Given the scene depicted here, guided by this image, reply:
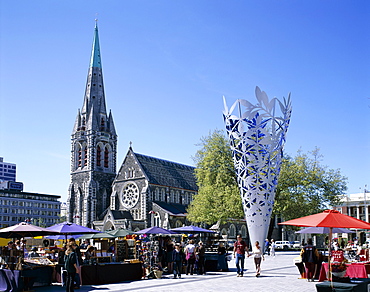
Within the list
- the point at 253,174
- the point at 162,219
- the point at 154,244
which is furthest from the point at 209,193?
the point at 154,244

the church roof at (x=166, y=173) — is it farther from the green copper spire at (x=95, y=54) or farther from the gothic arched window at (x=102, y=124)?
the green copper spire at (x=95, y=54)

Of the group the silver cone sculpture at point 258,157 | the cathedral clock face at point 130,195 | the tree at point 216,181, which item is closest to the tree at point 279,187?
the tree at point 216,181

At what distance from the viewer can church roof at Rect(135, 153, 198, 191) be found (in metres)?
67.1

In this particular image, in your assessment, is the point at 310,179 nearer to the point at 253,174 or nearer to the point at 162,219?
the point at 253,174

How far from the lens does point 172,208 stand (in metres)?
66.1

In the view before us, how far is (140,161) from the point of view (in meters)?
66.9

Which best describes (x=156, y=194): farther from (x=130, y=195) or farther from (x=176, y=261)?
(x=176, y=261)

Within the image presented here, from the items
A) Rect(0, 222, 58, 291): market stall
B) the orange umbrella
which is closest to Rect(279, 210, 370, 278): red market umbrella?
the orange umbrella

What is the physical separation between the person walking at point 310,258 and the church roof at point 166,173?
46.6 m

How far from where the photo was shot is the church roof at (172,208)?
6333cm

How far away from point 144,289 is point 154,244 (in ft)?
18.5

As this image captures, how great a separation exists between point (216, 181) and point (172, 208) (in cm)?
2185

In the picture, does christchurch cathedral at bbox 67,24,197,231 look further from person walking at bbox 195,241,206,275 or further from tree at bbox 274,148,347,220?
person walking at bbox 195,241,206,275

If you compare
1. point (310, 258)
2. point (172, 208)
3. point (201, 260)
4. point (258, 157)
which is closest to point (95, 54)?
point (172, 208)
